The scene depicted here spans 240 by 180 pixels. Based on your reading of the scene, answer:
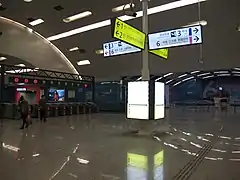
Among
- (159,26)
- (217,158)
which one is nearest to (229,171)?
(217,158)

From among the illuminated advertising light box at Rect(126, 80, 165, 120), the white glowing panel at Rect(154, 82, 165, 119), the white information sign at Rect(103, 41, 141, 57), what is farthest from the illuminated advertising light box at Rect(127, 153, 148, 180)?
the white information sign at Rect(103, 41, 141, 57)

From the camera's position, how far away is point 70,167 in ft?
14.1

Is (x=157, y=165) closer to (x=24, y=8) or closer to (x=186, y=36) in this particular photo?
(x=186, y=36)

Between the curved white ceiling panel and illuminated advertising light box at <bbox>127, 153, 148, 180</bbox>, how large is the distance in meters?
18.2

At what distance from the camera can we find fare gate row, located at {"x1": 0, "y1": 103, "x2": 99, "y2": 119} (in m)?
15.1

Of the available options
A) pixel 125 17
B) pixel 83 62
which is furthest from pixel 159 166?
pixel 83 62

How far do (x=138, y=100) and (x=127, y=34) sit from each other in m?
2.32

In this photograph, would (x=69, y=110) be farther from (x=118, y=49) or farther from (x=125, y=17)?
(x=118, y=49)

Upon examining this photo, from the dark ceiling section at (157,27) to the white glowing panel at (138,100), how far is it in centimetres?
719

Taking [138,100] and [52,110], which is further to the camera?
[52,110]

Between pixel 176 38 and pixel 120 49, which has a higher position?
pixel 176 38

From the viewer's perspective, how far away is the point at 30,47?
22125mm

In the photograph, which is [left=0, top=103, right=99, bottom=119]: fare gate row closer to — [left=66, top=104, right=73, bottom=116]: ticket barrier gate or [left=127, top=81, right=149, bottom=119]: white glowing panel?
[left=66, top=104, right=73, bottom=116]: ticket barrier gate

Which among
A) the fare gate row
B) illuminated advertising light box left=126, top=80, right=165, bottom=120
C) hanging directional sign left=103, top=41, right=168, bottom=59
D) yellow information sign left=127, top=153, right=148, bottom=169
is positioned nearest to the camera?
yellow information sign left=127, top=153, right=148, bottom=169
